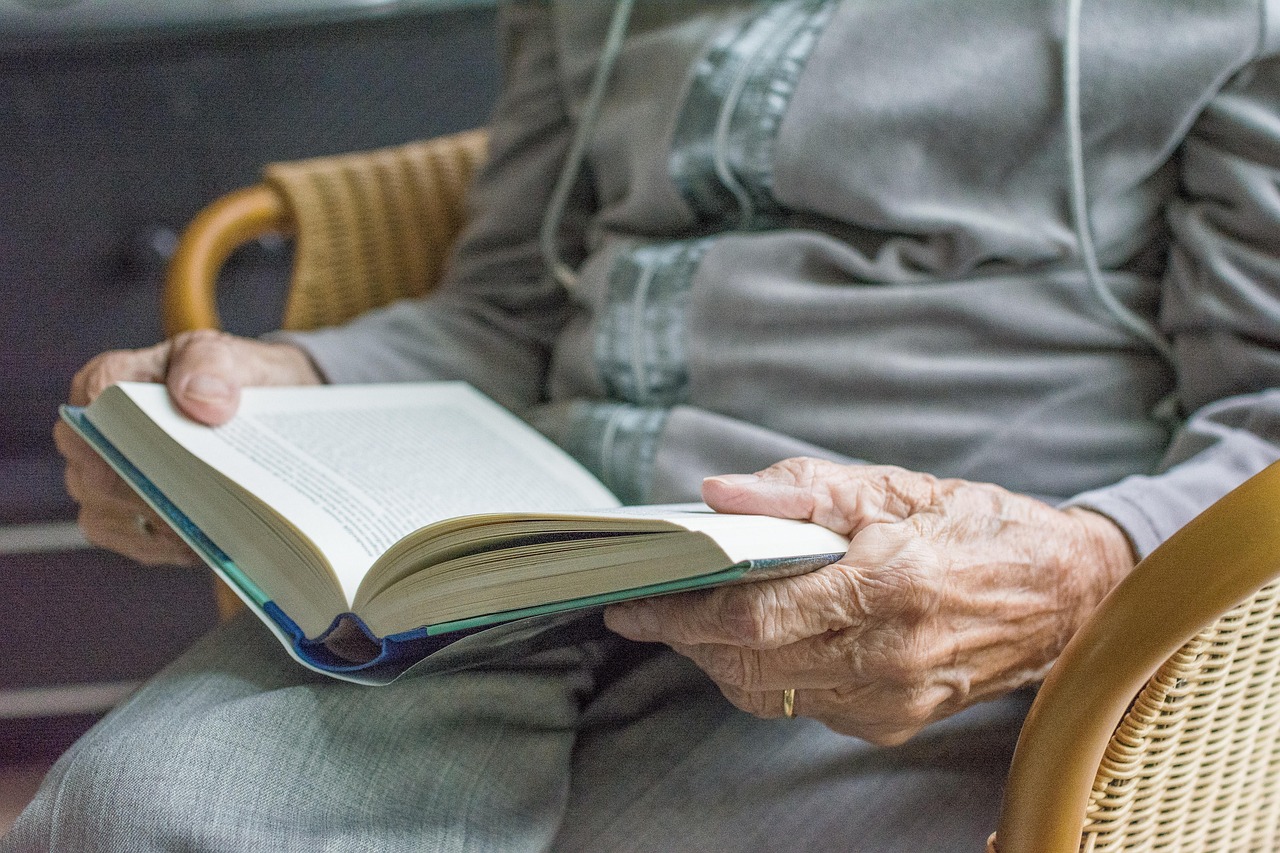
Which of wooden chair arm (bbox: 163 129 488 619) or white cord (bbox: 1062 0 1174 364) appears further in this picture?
wooden chair arm (bbox: 163 129 488 619)

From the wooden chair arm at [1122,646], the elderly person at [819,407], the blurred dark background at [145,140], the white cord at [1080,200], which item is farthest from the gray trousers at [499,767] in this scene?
the blurred dark background at [145,140]

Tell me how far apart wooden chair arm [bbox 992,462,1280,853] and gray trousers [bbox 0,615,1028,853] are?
0.35 feet

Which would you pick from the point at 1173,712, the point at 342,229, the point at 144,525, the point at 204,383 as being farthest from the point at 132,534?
the point at 1173,712

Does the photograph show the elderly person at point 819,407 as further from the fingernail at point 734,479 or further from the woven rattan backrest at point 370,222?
the woven rattan backrest at point 370,222

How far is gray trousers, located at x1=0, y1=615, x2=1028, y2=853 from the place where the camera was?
480mm

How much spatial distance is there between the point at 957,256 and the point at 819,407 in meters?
0.14

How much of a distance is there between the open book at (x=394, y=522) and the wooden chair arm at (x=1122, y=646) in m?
0.12

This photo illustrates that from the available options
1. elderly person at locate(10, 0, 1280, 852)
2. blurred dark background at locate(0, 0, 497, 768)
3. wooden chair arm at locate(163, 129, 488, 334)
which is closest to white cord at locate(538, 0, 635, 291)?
elderly person at locate(10, 0, 1280, 852)

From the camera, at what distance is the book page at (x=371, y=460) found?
21.1 inches

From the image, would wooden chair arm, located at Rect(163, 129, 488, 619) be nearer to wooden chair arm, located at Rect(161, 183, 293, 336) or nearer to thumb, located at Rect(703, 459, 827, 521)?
wooden chair arm, located at Rect(161, 183, 293, 336)

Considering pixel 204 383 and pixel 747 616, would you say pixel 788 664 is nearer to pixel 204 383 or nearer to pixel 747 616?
pixel 747 616

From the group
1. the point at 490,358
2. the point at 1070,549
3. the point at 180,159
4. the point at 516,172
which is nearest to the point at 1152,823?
the point at 1070,549

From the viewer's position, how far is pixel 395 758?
20.3 inches

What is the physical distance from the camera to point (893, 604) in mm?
463
